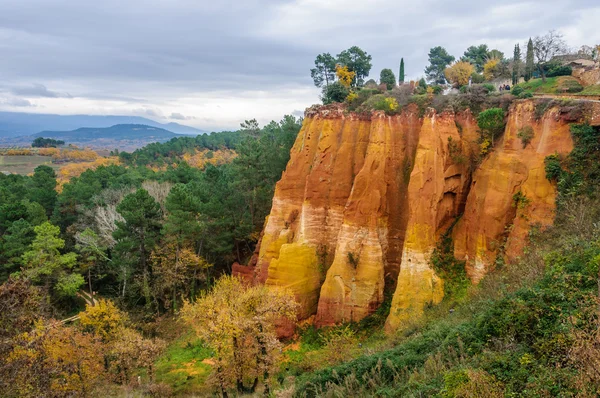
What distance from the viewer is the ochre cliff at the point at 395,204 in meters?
19.8

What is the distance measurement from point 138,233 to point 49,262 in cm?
707

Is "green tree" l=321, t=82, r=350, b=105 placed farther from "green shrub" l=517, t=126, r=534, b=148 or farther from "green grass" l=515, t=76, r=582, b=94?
"green shrub" l=517, t=126, r=534, b=148

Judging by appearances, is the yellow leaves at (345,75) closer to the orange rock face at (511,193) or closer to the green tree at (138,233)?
the orange rock face at (511,193)

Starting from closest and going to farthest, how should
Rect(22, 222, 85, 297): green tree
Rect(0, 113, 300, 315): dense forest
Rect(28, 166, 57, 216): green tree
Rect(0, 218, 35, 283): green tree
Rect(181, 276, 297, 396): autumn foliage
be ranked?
Rect(181, 276, 297, 396): autumn foliage → Rect(22, 222, 85, 297): green tree → Rect(0, 218, 35, 283): green tree → Rect(0, 113, 300, 315): dense forest → Rect(28, 166, 57, 216): green tree

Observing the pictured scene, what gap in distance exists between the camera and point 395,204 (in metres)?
24.1

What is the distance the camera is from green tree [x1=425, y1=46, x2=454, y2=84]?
56219mm

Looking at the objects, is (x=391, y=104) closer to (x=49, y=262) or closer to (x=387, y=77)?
(x=387, y=77)

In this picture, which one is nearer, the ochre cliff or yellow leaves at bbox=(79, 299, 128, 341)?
the ochre cliff

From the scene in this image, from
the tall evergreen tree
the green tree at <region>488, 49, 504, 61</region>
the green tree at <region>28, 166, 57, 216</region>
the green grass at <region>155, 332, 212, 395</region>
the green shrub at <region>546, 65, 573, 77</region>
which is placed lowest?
the green grass at <region>155, 332, 212, 395</region>

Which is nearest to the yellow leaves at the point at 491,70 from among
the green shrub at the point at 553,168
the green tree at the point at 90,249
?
the green shrub at the point at 553,168

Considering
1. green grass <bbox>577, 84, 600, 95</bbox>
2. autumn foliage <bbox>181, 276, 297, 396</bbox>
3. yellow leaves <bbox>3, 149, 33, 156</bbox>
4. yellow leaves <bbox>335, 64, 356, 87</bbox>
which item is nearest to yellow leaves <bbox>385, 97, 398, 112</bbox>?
green grass <bbox>577, 84, 600, 95</bbox>

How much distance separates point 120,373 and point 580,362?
74.3 ft

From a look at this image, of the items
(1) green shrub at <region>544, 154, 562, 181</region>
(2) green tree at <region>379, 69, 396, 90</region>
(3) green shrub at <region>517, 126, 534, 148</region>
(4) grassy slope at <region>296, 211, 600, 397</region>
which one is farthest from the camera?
(2) green tree at <region>379, 69, 396, 90</region>

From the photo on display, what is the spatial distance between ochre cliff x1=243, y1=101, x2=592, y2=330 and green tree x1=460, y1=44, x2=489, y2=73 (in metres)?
35.1
